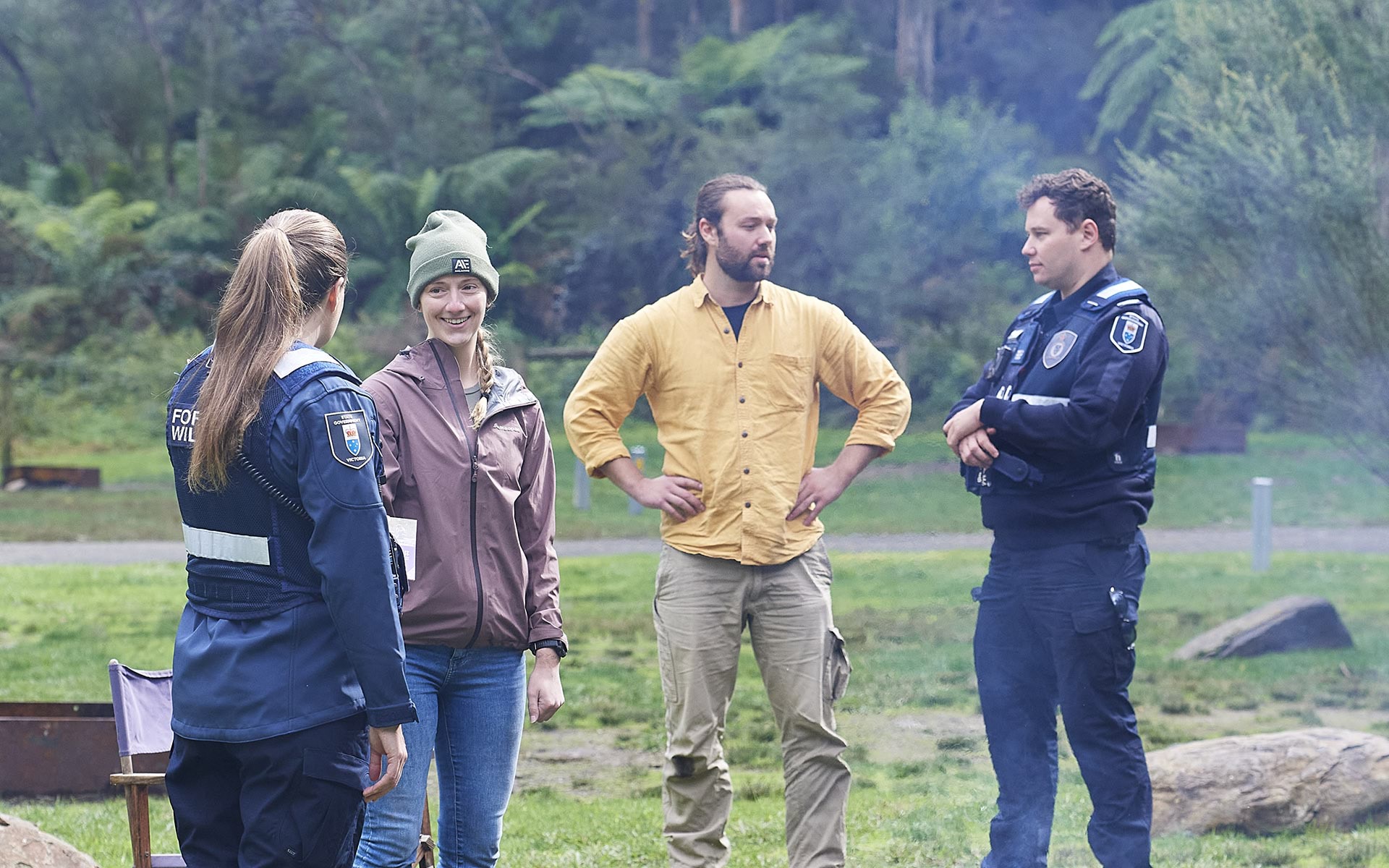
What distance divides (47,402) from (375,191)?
18.3ft

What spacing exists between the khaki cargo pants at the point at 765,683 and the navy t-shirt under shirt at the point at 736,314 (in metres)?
0.62

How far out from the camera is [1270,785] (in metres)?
4.25

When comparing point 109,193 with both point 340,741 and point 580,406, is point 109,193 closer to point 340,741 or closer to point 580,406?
point 580,406

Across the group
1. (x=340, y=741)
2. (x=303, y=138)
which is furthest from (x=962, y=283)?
(x=340, y=741)

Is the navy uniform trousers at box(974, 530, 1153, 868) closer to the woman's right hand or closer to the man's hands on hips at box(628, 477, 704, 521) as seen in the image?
the man's hands on hips at box(628, 477, 704, 521)

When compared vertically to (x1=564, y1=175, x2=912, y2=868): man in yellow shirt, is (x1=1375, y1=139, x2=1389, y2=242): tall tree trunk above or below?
above

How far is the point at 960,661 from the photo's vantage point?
722 centimetres

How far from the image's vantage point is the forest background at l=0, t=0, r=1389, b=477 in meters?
9.35

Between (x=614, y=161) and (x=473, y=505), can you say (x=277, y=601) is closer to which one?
(x=473, y=505)

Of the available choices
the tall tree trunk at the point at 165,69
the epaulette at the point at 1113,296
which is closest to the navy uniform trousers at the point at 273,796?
the epaulette at the point at 1113,296

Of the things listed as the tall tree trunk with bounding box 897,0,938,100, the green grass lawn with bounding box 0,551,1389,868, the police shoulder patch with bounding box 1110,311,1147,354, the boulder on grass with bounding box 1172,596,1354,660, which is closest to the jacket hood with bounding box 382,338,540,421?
the police shoulder patch with bounding box 1110,311,1147,354

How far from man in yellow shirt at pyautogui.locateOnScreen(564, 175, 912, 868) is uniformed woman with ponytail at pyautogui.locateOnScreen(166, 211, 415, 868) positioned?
1327 millimetres

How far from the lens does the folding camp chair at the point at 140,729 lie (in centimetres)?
290

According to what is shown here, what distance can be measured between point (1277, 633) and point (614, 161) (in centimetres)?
1380
